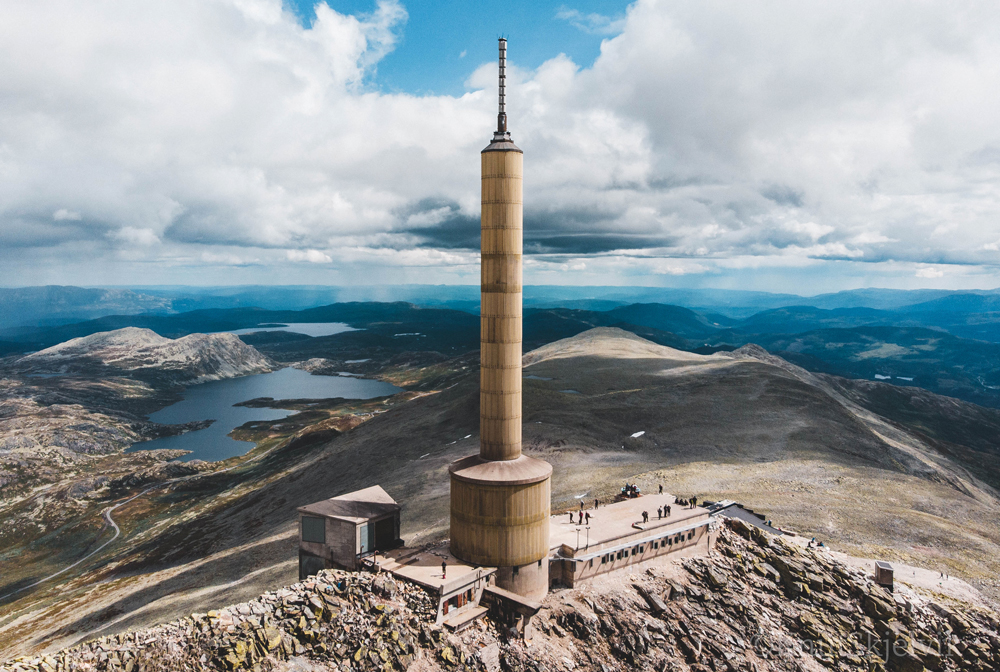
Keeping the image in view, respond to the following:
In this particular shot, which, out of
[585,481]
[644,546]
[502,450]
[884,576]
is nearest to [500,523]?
[502,450]

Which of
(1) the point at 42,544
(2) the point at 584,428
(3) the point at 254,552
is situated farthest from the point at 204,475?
(2) the point at 584,428

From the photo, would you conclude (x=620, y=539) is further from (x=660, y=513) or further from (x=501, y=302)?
(x=501, y=302)

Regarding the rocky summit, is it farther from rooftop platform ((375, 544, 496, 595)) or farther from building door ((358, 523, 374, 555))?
building door ((358, 523, 374, 555))

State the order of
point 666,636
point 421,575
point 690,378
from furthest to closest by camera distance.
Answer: point 690,378 < point 666,636 < point 421,575

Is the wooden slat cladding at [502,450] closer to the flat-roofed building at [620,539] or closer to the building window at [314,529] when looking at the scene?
the flat-roofed building at [620,539]

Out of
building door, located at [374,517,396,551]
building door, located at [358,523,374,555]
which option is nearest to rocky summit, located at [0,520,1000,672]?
building door, located at [358,523,374,555]

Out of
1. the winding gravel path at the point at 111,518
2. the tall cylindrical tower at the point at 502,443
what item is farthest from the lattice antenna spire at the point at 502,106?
the winding gravel path at the point at 111,518

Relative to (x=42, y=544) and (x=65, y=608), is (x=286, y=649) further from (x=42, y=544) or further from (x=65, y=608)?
(x=42, y=544)
